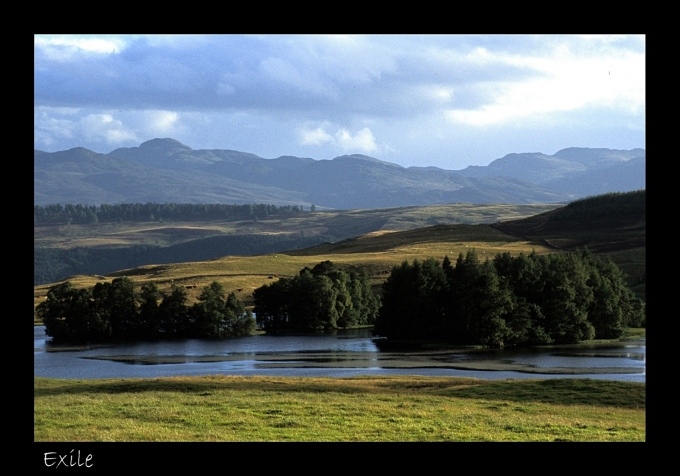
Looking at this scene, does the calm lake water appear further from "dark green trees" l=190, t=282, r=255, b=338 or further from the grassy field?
the grassy field

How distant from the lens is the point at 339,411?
26391mm

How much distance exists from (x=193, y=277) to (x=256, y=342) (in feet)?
202

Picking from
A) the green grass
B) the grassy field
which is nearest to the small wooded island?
the grassy field

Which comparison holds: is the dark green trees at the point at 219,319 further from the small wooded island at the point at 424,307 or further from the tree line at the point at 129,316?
the small wooded island at the point at 424,307

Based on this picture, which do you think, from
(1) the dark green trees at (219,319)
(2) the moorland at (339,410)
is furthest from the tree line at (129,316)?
(2) the moorland at (339,410)

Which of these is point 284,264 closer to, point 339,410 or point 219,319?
point 219,319

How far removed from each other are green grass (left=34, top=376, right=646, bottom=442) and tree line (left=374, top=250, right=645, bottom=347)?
118ft

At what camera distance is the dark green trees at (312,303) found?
4060 inches

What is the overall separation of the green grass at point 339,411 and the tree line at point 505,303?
118 feet

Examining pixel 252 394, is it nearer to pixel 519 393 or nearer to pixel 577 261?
pixel 519 393
